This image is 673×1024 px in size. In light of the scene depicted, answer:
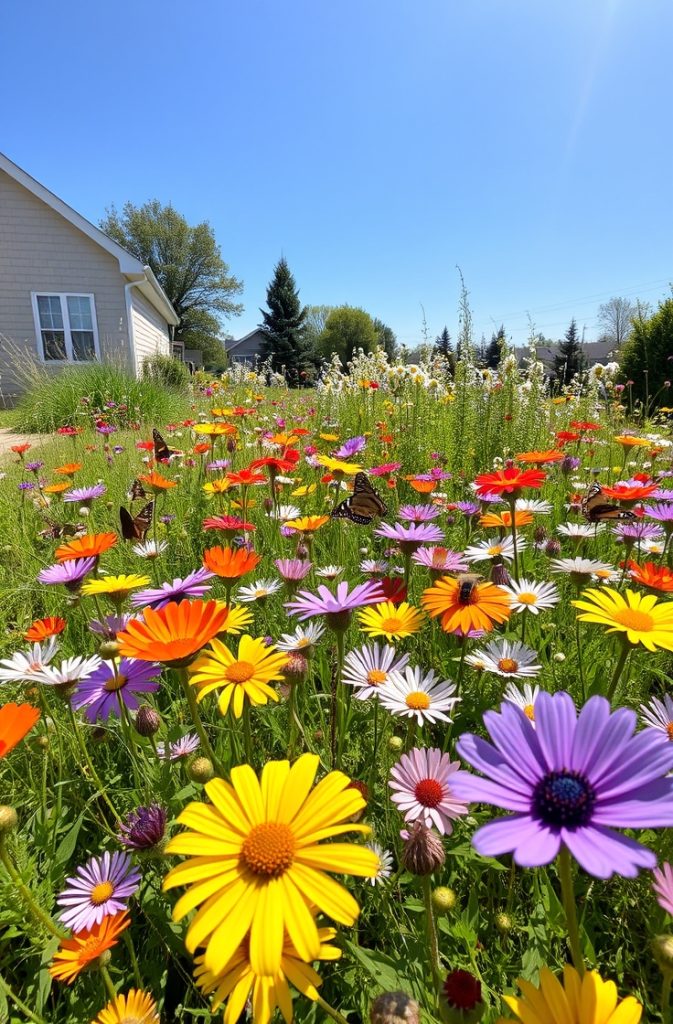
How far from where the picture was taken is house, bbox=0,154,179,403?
11.1 meters

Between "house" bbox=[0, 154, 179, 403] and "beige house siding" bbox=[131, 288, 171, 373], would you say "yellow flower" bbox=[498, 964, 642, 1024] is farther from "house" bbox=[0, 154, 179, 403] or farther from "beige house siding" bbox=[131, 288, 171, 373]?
"beige house siding" bbox=[131, 288, 171, 373]

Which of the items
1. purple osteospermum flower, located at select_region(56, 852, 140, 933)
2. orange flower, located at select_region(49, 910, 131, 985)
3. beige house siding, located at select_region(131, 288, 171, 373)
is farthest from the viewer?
beige house siding, located at select_region(131, 288, 171, 373)

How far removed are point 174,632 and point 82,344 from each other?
43.6 ft

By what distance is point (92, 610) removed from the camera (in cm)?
190

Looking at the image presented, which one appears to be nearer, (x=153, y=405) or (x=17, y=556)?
(x=17, y=556)

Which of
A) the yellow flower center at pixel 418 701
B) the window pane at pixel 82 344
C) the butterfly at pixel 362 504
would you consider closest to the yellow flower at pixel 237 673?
the yellow flower center at pixel 418 701

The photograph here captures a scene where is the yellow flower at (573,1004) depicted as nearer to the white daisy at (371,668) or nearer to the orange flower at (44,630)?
the white daisy at (371,668)

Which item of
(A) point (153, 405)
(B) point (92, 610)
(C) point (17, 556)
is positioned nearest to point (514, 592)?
(B) point (92, 610)

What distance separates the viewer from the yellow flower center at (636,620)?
2.68 feet

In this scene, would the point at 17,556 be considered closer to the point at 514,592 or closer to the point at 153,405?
the point at 514,592

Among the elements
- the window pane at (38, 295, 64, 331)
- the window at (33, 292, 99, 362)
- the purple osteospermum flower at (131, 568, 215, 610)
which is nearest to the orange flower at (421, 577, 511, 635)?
the purple osteospermum flower at (131, 568, 215, 610)

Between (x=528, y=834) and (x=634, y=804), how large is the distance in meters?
0.10

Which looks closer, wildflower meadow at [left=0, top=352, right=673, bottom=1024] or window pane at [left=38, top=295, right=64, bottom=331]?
wildflower meadow at [left=0, top=352, right=673, bottom=1024]

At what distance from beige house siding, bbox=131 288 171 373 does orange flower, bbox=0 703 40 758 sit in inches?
501
